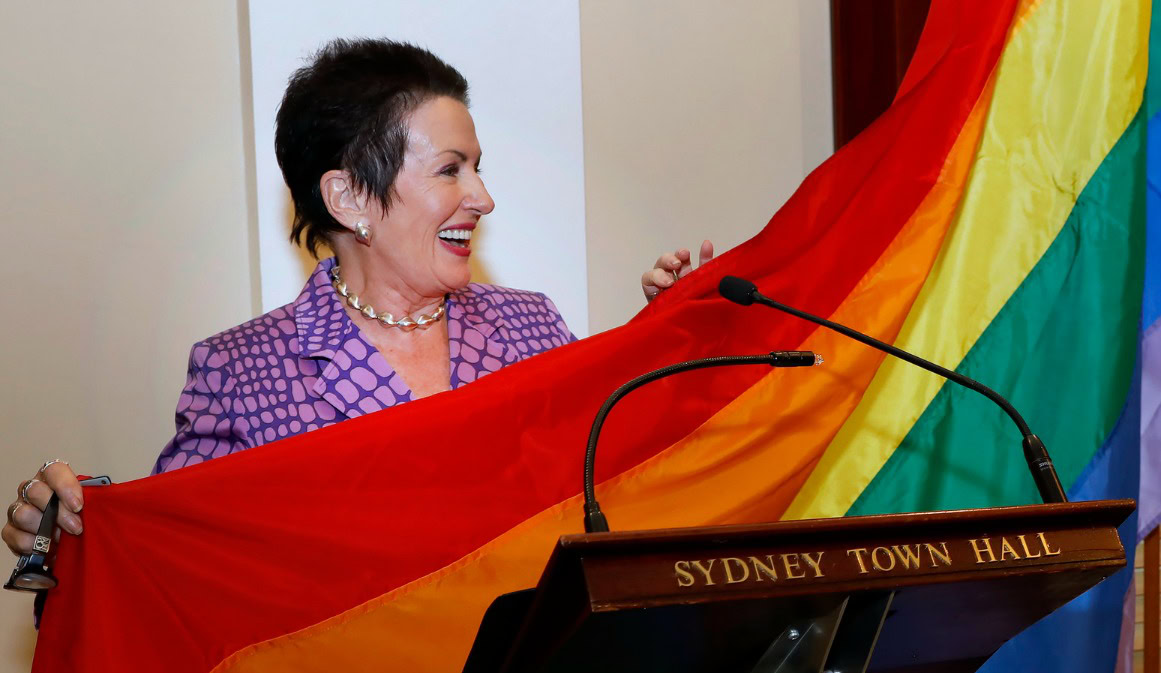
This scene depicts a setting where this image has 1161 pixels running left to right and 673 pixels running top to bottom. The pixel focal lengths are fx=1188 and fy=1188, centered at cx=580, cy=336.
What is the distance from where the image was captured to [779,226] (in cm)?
180

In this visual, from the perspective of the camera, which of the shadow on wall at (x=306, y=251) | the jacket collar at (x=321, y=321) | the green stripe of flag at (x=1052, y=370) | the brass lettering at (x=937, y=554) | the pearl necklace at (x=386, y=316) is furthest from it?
the shadow on wall at (x=306, y=251)

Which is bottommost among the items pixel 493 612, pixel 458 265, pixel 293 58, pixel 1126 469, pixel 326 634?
pixel 326 634

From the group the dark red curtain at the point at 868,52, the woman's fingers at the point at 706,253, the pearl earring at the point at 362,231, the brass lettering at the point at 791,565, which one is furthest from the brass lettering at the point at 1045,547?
the dark red curtain at the point at 868,52

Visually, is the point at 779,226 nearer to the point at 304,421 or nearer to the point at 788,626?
the point at 304,421

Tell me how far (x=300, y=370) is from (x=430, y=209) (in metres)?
0.36

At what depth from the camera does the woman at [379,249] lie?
197 centimetres

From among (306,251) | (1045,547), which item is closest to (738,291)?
(1045,547)

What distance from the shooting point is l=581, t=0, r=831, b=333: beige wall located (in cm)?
286

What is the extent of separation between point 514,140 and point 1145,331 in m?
1.36

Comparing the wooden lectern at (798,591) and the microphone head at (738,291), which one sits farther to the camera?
the microphone head at (738,291)

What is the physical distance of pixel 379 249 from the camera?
209cm

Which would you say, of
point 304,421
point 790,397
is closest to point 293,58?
point 304,421

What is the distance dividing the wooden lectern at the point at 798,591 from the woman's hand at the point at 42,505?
74 cm

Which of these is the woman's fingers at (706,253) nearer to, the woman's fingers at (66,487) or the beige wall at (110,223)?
the woman's fingers at (66,487)
